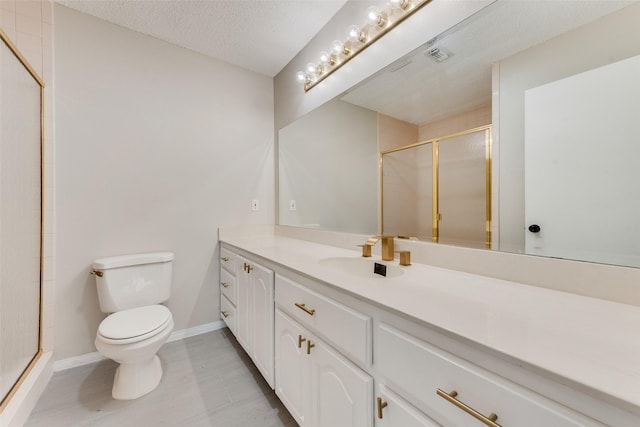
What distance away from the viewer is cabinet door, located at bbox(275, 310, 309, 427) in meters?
1.05

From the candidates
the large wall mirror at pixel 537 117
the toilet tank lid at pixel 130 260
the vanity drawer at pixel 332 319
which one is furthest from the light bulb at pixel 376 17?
the toilet tank lid at pixel 130 260

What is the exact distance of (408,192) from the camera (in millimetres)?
1339

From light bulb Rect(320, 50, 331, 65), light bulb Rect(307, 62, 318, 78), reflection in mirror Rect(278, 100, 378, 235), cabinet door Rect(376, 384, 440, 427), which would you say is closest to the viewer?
cabinet door Rect(376, 384, 440, 427)

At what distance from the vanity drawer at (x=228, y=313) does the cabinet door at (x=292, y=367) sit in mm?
724

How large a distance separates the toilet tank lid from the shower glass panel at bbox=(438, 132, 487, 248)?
5.90 feet

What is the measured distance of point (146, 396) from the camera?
4.64 feet

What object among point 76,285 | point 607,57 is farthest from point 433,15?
point 76,285

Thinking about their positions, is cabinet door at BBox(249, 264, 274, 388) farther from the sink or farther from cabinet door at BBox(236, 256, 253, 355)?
the sink

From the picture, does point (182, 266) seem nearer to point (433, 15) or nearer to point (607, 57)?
point (433, 15)

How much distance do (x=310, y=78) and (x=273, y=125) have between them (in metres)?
0.65

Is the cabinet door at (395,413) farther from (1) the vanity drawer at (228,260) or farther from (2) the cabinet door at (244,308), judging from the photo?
(1) the vanity drawer at (228,260)

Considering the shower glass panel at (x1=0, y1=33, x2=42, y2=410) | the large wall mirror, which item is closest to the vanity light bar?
the large wall mirror

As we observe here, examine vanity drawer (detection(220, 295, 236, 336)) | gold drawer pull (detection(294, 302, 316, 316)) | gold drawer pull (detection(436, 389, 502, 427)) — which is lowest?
vanity drawer (detection(220, 295, 236, 336))

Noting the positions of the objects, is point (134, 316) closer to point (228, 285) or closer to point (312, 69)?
point (228, 285)
